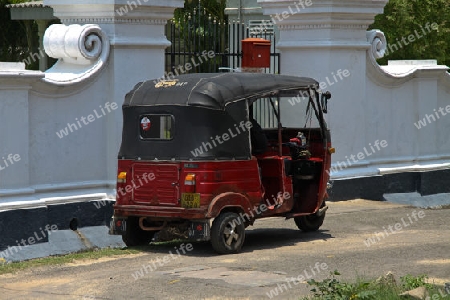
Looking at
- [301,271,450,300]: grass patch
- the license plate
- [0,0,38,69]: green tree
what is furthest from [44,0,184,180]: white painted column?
[0,0,38,69]: green tree

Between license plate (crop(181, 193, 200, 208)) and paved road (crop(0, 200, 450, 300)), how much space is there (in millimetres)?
678

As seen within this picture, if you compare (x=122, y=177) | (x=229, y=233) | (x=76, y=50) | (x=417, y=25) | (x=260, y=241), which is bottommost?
(x=260, y=241)

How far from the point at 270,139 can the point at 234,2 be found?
11.2m

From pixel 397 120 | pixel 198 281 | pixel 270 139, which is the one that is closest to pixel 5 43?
pixel 397 120

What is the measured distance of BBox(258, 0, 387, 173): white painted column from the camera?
18.0 metres

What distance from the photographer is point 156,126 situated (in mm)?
13539

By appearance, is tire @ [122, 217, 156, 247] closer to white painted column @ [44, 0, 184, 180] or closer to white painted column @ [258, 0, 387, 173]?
white painted column @ [44, 0, 184, 180]

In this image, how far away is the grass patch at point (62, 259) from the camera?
12.9m

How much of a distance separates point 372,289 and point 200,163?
3632mm

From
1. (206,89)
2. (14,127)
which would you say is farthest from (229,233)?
(14,127)

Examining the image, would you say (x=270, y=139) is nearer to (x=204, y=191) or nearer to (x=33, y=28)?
(x=204, y=191)

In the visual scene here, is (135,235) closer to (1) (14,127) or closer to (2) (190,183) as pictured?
Result: (2) (190,183)

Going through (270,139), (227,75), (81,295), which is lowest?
(81,295)

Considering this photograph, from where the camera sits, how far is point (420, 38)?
28.5 m
